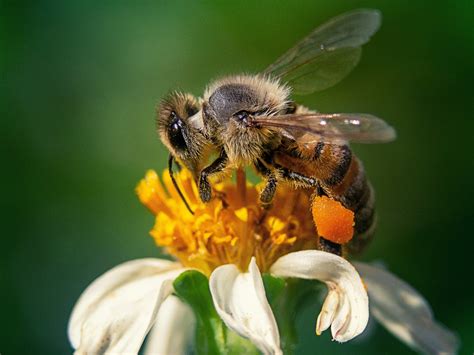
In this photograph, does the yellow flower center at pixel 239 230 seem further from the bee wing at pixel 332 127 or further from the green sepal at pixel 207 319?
the bee wing at pixel 332 127

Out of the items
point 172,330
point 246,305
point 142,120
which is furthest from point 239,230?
point 142,120

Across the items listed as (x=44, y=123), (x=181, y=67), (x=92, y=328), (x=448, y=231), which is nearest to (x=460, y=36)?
(x=448, y=231)

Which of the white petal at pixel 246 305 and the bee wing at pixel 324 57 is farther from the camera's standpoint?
the bee wing at pixel 324 57

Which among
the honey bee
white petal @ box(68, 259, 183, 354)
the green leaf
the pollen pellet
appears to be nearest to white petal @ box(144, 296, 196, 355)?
white petal @ box(68, 259, 183, 354)

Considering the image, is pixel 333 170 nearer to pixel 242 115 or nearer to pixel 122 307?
pixel 242 115

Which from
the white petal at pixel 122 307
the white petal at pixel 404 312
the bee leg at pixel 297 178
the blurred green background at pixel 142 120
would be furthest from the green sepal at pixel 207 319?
the blurred green background at pixel 142 120
